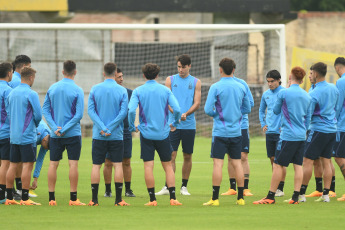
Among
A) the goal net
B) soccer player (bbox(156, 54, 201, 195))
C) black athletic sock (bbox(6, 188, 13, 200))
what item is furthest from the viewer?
the goal net

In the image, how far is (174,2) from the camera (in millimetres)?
27406

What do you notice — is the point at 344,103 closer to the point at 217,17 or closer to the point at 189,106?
the point at 189,106

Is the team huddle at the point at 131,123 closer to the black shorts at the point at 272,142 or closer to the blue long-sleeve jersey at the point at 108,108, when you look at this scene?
the blue long-sleeve jersey at the point at 108,108

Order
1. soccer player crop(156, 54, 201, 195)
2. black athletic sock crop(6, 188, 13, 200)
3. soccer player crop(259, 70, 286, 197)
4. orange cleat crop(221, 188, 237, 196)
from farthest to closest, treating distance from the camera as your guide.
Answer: soccer player crop(156, 54, 201, 195) < orange cleat crop(221, 188, 237, 196) < soccer player crop(259, 70, 286, 197) < black athletic sock crop(6, 188, 13, 200)

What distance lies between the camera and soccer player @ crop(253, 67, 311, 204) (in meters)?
9.93

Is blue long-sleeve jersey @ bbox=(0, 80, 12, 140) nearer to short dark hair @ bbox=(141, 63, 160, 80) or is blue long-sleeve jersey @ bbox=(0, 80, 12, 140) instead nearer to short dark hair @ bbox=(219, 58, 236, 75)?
short dark hair @ bbox=(141, 63, 160, 80)

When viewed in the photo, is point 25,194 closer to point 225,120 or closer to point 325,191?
point 225,120

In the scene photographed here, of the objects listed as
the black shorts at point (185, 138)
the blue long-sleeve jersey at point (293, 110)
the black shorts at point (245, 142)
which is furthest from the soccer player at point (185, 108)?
the blue long-sleeve jersey at point (293, 110)

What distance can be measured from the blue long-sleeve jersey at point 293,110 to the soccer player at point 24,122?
3.41m

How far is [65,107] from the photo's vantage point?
9.85 metres

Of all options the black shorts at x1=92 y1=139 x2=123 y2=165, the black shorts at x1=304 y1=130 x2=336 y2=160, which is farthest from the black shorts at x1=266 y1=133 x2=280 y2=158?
the black shorts at x1=92 y1=139 x2=123 y2=165

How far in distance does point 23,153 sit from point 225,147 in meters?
2.85

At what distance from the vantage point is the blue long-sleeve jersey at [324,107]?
10.3m

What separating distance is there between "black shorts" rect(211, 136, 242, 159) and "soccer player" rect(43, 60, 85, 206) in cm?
192
